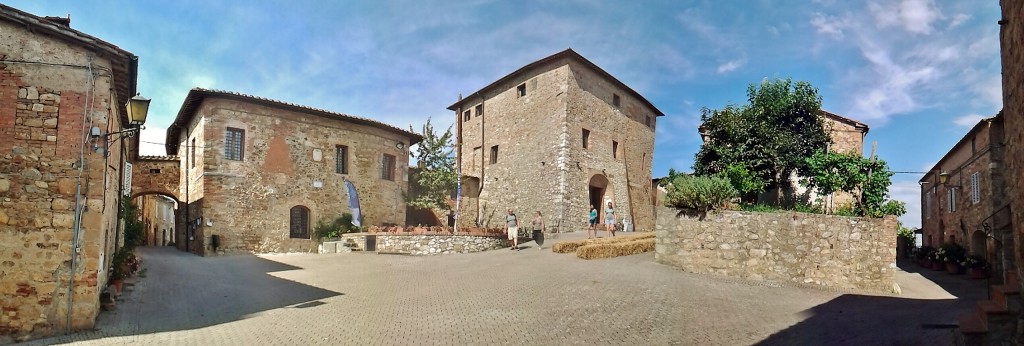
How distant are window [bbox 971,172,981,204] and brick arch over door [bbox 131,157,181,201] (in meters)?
33.2

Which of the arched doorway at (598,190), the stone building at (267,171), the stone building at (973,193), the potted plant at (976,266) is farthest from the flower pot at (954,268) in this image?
the stone building at (267,171)

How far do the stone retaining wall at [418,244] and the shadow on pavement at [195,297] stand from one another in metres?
4.17

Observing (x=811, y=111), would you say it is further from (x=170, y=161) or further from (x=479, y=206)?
(x=170, y=161)

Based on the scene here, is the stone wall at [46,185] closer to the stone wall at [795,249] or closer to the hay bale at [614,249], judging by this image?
the hay bale at [614,249]

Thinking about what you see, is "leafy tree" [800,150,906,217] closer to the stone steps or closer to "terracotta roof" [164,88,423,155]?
the stone steps

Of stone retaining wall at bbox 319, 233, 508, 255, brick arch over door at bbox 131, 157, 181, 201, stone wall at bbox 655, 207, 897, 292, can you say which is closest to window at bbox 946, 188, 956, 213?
stone wall at bbox 655, 207, 897, 292

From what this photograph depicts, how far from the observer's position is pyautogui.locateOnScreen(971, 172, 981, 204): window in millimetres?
22719

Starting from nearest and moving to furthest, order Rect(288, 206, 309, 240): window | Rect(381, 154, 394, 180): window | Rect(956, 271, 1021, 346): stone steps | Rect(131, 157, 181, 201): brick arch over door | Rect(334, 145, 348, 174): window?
A: Rect(956, 271, 1021, 346): stone steps, Rect(131, 157, 181, 201): brick arch over door, Rect(288, 206, 309, 240): window, Rect(334, 145, 348, 174): window, Rect(381, 154, 394, 180): window

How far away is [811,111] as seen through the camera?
2448cm

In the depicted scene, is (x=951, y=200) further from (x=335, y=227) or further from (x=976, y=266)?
(x=335, y=227)

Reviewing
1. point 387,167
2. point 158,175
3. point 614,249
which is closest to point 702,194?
point 614,249

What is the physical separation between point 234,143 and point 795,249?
21995 mm

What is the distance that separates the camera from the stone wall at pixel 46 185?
10.6m

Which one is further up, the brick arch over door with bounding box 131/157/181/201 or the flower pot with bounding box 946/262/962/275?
the brick arch over door with bounding box 131/157/181/201
